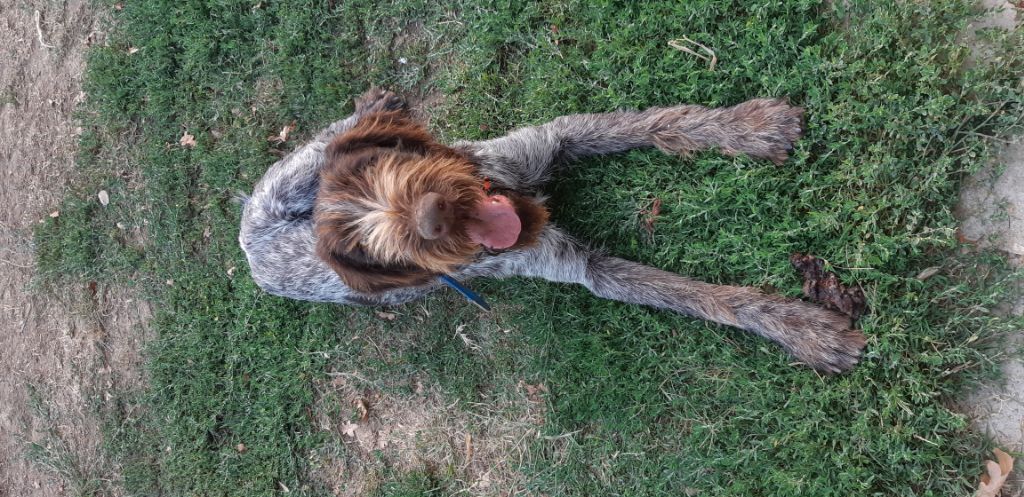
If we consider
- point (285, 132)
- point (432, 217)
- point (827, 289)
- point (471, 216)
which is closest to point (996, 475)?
point (827, 289)

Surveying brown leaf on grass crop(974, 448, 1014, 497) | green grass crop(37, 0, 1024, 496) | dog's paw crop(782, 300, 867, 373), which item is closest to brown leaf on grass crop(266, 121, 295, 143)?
green grass crop(37, 0, 1024, 496)

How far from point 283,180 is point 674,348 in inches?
123

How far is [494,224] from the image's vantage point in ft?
10.9

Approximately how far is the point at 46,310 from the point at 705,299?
6461 millimetres

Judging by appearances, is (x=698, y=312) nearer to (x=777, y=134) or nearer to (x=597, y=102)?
(x=777, y=134)

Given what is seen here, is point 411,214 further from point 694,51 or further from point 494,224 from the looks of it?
point 694,51

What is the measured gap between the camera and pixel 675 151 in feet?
14.3

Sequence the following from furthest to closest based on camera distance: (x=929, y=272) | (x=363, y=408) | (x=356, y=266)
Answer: (x=363, y=408) → (x=929, y=272) → (x=356, y=266)

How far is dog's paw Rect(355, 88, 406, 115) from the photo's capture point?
5.19 m

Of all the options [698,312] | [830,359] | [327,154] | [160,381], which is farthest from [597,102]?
[160,381]

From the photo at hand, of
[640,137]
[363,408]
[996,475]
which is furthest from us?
[363,408]

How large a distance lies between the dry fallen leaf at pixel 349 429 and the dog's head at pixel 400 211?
2520mm

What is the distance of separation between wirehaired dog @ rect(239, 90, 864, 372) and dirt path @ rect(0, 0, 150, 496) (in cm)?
243

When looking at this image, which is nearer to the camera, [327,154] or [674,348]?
[327,154]
